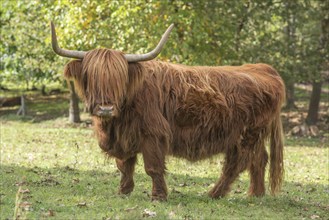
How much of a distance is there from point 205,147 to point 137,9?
953 cm

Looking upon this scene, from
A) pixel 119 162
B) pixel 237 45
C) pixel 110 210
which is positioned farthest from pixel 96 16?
pixel 110 210

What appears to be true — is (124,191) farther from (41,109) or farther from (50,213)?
(41,109)

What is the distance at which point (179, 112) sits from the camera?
7934 millimetres

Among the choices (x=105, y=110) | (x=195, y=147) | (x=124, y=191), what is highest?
(x=105, y=110)

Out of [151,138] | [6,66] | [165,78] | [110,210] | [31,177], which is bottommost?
[6,66]

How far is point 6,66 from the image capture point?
27.7 meters

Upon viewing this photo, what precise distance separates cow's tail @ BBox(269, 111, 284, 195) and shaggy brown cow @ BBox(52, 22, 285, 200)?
1 cm

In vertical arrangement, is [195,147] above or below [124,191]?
above

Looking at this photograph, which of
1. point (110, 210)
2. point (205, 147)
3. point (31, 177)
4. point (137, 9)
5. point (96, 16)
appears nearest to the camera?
point (110, 210)

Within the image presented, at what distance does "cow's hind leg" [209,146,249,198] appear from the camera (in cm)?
842

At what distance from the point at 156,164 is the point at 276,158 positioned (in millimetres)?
2075

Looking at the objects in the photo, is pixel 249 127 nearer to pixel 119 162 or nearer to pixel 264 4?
pixel 119 162

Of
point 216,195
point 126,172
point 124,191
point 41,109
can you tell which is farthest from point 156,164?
point 41,109

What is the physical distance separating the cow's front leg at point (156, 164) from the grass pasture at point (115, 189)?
0.15 metres
